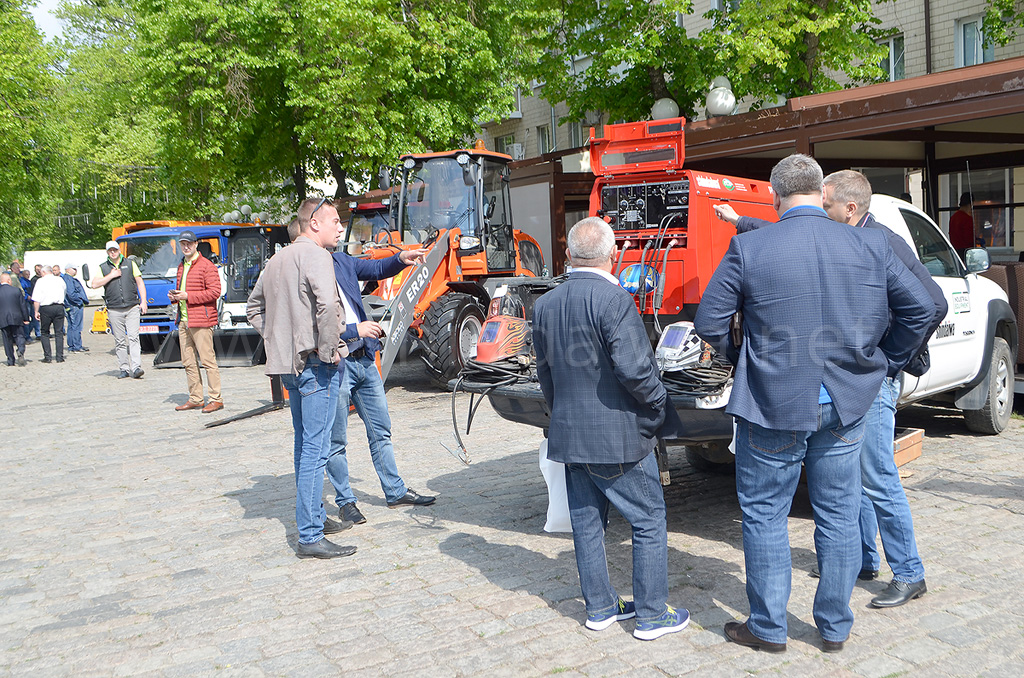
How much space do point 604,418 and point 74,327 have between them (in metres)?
22.3

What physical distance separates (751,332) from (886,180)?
52.6 feet

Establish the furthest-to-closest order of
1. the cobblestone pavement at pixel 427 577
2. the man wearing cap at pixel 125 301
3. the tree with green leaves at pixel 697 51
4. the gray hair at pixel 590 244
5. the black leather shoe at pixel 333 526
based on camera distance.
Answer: the man wearing cap at pixel 125 301, the tree with green leaves at pixel 697 51, the black leather shoe at pixel 333 526, the gray hair at pixel 590 244, the cobblestone pavement at pixel 427 577

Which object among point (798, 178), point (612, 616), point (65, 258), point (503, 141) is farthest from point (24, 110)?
point (65, 258)

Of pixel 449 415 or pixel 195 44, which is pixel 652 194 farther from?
pixel 195 44

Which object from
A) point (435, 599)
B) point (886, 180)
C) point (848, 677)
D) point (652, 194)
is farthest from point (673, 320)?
point (886, 180)

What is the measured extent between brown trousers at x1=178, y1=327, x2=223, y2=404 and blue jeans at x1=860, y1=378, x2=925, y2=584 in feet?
27.7

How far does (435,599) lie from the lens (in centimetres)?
464

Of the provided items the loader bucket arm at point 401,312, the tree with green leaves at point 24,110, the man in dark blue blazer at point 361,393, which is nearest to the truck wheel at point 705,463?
the man in dark blue blazer at point 361,393

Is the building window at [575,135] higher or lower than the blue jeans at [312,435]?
higher

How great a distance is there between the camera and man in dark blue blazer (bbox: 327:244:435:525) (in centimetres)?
590

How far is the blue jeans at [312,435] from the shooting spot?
17.8 feet

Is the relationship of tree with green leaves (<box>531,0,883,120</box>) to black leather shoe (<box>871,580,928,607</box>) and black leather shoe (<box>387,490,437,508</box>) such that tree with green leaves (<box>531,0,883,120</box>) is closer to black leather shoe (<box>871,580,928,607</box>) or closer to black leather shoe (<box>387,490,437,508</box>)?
black leather shoe (<box>387,490,437,508</box>)

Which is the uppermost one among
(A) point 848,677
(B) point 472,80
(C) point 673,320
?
(B) point 472,80

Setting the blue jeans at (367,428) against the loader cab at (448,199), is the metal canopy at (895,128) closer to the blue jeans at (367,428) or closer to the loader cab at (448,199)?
the loader cab at (448,199)
